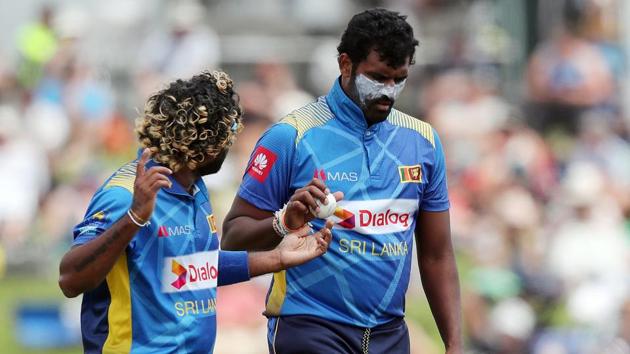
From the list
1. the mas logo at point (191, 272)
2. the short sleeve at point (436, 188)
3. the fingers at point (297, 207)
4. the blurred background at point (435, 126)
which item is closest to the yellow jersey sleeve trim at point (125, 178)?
the mas logo at point (191, 272)

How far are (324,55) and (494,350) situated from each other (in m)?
7.14

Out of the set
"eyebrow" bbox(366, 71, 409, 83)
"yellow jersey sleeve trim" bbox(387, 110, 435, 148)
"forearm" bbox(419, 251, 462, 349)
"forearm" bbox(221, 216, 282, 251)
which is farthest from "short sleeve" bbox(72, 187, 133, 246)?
"forearm" bbox(419, 251, 462, 349)

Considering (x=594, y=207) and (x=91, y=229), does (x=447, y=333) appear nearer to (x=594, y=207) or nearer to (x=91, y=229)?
(x=91, y=229)

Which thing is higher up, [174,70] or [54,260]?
[174,70]

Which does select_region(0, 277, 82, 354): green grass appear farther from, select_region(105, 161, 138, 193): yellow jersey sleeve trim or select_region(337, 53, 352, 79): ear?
select_region(105, 161, 138, 193): yellow jersey sleeve trim

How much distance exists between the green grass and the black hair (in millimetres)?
8021

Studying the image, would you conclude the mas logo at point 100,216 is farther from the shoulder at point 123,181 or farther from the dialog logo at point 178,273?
the dialog logo at point 178,273

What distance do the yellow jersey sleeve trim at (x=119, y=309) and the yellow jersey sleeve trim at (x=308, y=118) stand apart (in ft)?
3.80

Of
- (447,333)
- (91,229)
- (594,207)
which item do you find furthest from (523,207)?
(91,229)

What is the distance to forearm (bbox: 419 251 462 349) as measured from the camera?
6301mm

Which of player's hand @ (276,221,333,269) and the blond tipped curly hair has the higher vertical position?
the blond tipped curly hair

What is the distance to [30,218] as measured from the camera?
16.2m

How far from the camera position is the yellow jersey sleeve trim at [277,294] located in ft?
19.9

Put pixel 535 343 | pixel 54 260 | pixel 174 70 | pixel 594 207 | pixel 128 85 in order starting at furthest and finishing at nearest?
pixel 128 85
pixel 174 70
pixel 54 260
pixel 594 207
pixel 535 343
